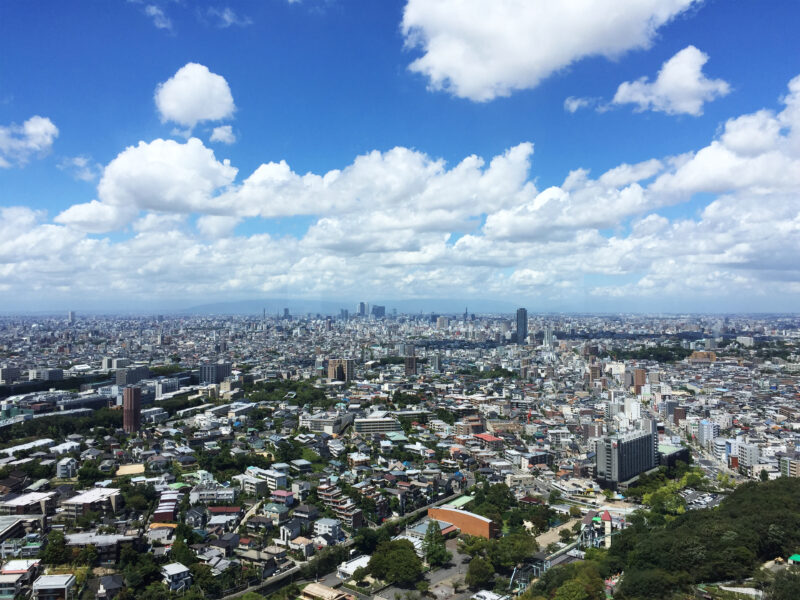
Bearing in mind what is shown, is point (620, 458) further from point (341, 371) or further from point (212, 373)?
point (212, 373)

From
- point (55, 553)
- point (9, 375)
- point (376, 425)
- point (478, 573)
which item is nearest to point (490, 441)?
point (376, 425)

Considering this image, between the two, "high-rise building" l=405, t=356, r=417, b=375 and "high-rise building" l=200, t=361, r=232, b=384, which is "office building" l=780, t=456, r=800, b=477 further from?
"high-rise building" l=200, t=361, r=232, b=384

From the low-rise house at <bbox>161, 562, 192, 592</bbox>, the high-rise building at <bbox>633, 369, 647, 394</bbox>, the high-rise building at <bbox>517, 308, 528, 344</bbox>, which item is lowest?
the low-rise house at <bbox>161, 562, 192, 592</bbox>

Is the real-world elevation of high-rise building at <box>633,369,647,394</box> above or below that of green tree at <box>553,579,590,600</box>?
above

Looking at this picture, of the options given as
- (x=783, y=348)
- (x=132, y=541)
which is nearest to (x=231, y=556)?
(x=132, y=541)

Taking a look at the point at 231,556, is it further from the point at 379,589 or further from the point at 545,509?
the point at 545,509

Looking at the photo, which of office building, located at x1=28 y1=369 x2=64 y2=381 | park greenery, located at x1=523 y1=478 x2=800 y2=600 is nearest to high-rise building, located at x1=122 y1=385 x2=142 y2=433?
office building, located at x1=28 y1=369 x2=64 y2=381
